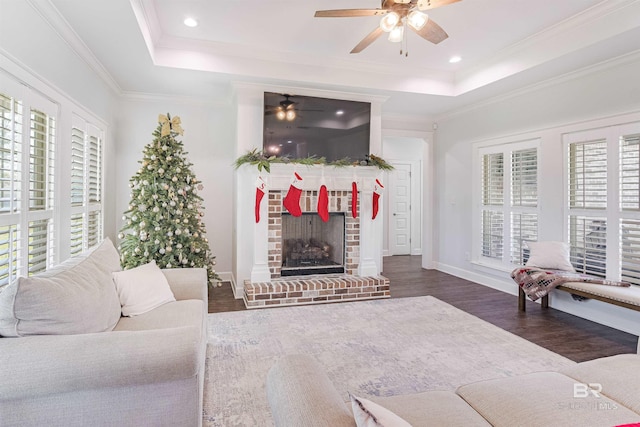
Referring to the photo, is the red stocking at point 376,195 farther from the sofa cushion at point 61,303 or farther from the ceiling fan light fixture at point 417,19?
the sofa cushion at point 61,303

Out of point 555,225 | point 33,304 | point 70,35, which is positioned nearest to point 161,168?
point 70,35

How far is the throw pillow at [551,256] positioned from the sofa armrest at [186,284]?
355 cm

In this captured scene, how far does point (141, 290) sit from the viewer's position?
228 centimetres

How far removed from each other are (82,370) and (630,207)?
4.44 meters

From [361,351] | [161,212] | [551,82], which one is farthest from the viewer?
[551,82]

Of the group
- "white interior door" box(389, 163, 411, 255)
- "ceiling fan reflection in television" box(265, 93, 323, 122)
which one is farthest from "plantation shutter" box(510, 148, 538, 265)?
"white interior door" box(389, 163, 411, 255)

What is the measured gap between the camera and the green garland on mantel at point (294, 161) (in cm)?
409

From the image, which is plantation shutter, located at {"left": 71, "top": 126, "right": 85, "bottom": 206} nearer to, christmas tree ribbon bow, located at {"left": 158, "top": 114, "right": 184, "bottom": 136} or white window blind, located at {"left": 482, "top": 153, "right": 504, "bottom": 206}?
christmas tree ribbon bow, located at {"left": 158, "top": 114, "right": 184, "bottom": 136}

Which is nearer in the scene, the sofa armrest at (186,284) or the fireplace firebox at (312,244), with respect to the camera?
the sofa armrest at (186,284)

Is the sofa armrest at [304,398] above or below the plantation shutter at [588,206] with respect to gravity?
below

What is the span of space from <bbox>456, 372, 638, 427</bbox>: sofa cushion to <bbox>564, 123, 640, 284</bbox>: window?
2.72 meters

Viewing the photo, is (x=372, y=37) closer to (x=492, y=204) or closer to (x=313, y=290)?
(x=313, y=290)

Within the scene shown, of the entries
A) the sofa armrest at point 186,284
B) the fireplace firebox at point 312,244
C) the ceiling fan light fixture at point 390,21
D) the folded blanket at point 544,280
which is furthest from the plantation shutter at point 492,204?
the sofa armrest at point 186,284

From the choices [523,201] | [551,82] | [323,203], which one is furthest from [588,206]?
[323,203]
